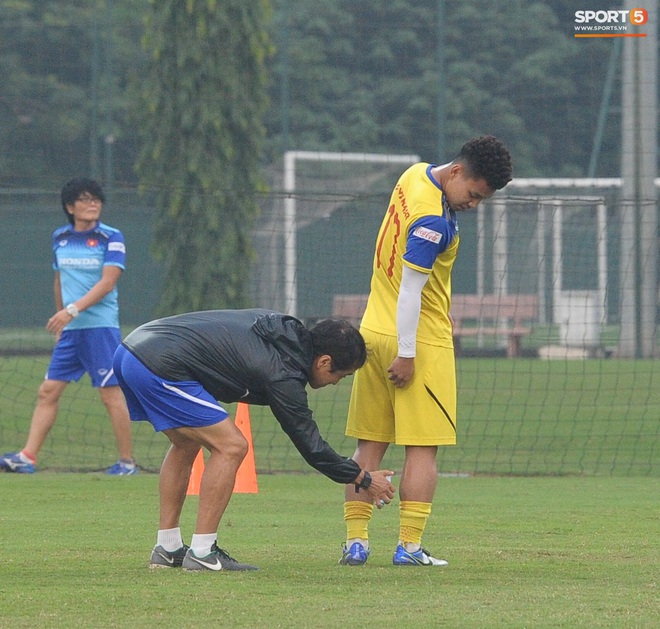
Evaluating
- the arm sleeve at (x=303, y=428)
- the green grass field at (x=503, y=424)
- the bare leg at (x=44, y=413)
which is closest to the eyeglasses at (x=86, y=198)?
the bare leg at (x=44, y=413)

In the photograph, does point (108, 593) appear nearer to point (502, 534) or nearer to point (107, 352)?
point (502, 534)

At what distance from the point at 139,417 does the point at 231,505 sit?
241cm

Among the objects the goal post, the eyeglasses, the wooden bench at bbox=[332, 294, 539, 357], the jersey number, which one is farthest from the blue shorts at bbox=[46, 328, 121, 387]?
the goal post

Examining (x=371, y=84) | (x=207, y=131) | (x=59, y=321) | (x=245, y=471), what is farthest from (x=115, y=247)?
(x=371, y=84)

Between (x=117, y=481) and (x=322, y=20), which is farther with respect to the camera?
(x=322, y=20)

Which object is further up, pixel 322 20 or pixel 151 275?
pixel 322 20

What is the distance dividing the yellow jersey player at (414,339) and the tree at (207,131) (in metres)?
15.9

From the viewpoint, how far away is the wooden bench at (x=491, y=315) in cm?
2262

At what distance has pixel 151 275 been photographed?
2520 cm

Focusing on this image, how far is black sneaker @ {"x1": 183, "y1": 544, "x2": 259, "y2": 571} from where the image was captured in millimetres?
5797

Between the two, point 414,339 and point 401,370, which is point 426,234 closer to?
point 414,339

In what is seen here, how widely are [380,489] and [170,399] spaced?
93 cm

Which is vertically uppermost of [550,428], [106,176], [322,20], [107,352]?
[322,20]

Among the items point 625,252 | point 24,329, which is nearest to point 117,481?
point 625,252
